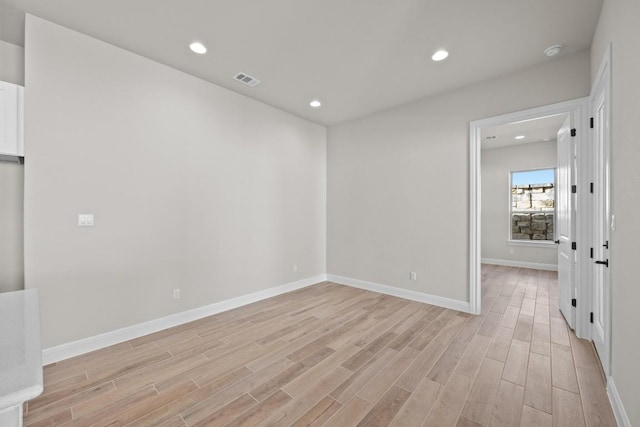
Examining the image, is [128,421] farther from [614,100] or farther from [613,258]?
[614,100]

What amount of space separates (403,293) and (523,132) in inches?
171

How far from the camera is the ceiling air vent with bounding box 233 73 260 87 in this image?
10.9ft

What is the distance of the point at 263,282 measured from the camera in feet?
13.6

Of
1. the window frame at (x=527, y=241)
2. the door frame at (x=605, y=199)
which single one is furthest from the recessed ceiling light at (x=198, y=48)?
the window frame at (x=527, y=241)

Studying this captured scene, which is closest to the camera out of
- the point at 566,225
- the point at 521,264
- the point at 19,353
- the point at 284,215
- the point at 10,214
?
the point at 19,353

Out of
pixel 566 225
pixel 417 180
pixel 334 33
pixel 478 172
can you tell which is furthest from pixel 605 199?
pixel 334 33

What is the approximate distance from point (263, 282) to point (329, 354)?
1.88 meters

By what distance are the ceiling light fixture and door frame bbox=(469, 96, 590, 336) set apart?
51 cm

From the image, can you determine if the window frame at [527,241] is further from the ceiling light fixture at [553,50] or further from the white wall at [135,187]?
the white wall at [135,187]

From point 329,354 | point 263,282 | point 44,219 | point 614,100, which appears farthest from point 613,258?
point 44,219

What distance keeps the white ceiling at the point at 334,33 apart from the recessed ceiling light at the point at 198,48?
0.20 feet

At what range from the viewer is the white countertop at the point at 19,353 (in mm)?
673

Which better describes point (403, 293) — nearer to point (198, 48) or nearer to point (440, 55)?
point (440, 55)

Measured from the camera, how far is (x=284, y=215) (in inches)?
176
